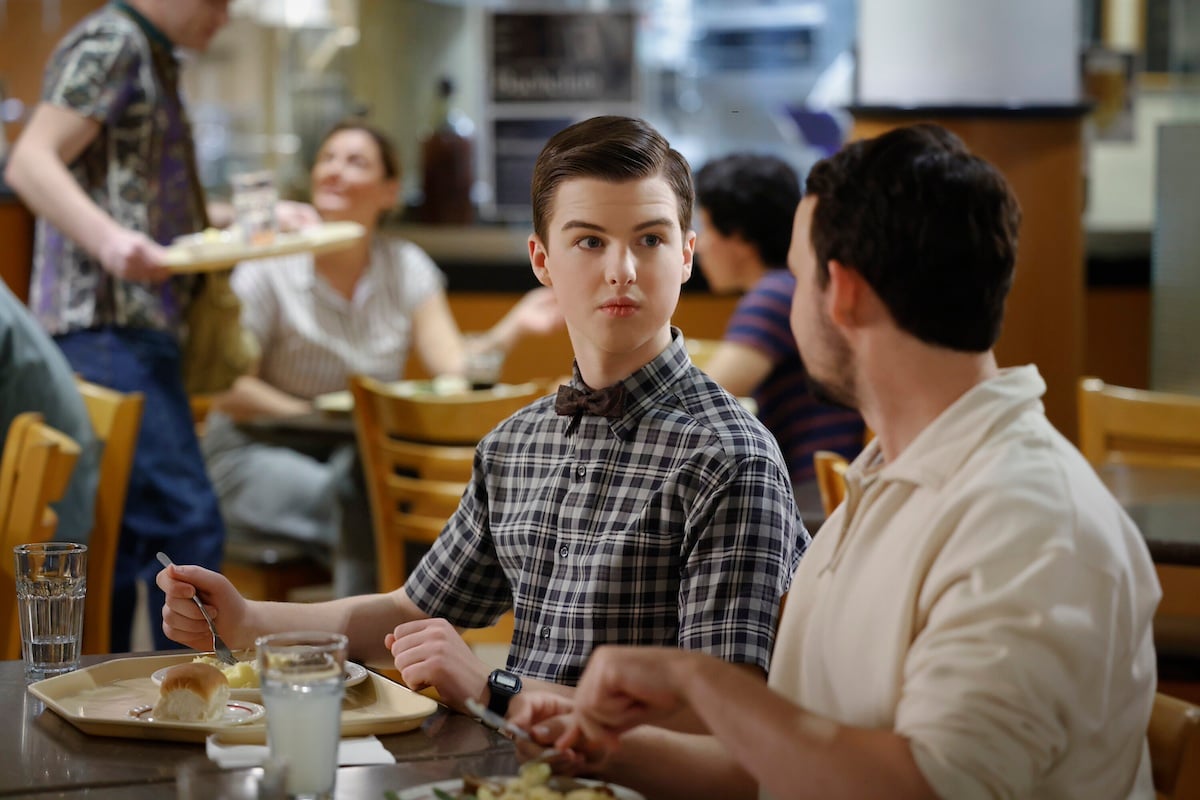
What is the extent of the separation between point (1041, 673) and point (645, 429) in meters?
0.65

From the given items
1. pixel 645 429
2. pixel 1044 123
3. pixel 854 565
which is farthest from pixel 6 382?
pixel 1044 123

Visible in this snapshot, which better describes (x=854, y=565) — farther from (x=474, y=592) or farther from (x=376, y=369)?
(x=376, y=369)

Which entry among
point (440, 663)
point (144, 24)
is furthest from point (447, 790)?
point (144, 24)

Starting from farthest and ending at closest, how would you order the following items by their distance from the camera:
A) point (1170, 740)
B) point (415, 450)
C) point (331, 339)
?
point (331, 339)
point (415, 450)
point (1170, 740)

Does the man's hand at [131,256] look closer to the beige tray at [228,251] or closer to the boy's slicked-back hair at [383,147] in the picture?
the beige tray at [228,251]

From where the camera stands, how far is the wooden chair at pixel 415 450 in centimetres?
311

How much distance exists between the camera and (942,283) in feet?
3.74

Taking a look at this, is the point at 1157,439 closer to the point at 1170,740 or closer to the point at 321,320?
the point at 1170,740

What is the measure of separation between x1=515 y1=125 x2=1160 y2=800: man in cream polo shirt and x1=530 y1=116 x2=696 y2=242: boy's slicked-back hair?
408 millimetres

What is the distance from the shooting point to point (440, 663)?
141 cm

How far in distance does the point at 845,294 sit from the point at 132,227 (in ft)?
7.30

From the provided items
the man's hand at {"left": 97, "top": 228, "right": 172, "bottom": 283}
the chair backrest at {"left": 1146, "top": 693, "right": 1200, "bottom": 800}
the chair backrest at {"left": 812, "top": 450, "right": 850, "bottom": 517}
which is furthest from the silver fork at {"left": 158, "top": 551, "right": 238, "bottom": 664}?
the man's hand at {"left": 97, "top": 228, "right": 172, "bottom": 283}

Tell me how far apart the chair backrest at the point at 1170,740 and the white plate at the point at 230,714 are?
0.75m

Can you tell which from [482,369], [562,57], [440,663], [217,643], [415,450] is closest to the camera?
[440,663]
